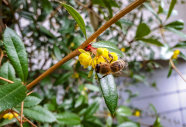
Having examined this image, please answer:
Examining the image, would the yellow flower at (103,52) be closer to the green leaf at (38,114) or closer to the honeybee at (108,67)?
the honeybee at (108,67)

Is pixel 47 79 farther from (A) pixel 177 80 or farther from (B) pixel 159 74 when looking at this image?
(A) pixel 177 80

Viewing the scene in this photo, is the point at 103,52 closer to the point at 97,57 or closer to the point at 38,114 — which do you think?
the point at 97,57

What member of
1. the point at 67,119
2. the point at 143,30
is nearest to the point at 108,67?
the point at 143,30

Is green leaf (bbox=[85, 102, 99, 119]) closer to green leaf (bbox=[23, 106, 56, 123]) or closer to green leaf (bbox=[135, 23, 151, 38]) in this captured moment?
green leaf (bbox=[23, 106, 56, 123])

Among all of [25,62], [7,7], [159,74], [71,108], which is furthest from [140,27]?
[159,74]

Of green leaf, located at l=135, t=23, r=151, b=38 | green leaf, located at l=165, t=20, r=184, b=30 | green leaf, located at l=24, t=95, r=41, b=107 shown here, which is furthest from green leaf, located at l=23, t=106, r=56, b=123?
green leaf, located at l=165, t=20, r=184, b=30

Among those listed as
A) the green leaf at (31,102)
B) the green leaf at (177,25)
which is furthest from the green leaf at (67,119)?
the green leaf at (177,25)
